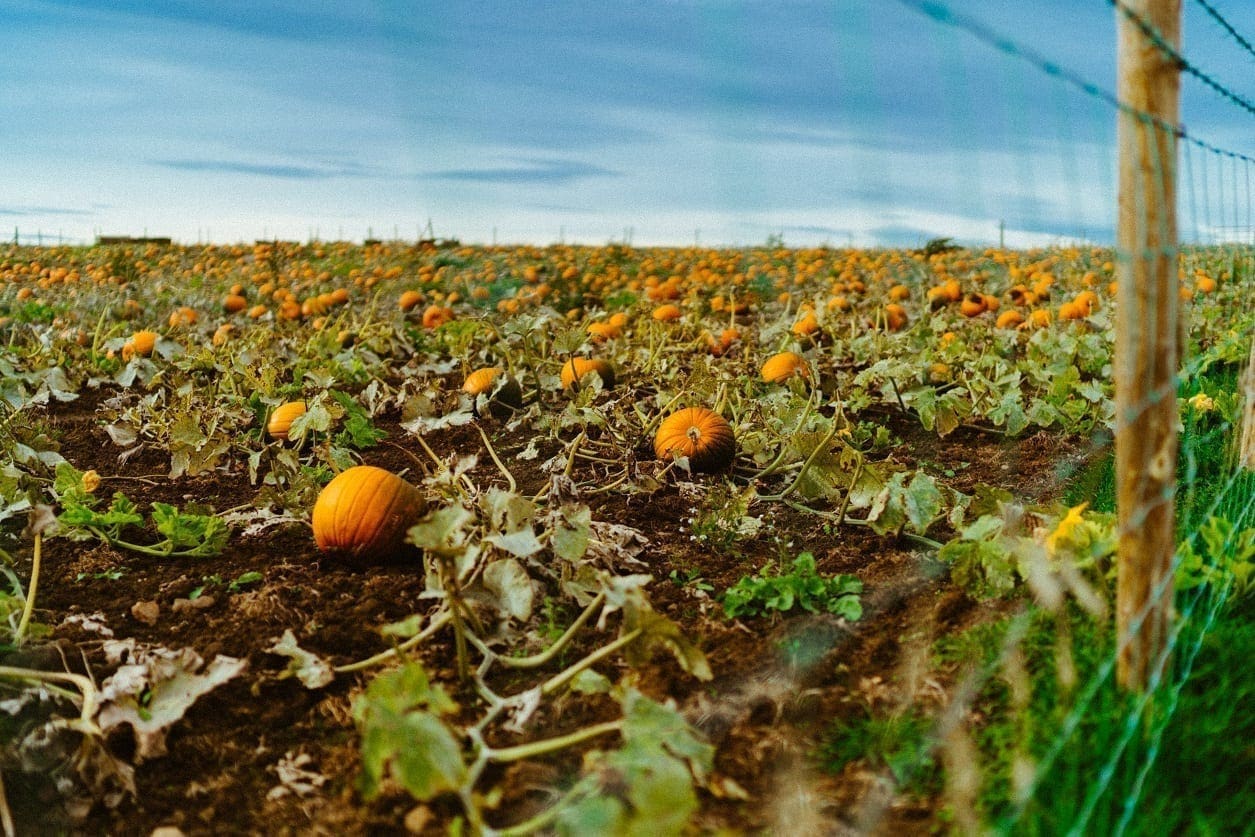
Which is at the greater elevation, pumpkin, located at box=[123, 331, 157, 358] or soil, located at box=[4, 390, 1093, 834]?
pumpkin, located at box=[123, 331, 157, 358]

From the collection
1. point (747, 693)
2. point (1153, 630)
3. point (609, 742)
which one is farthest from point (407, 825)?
point (1153, 630)

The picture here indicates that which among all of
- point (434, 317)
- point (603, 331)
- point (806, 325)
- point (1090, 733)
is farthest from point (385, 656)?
point (434, 317)

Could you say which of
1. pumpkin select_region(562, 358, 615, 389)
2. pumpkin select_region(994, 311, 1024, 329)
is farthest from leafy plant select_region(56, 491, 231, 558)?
pumpkin select_region(994, 311, 1024, 329)

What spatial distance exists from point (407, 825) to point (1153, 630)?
1560 mm

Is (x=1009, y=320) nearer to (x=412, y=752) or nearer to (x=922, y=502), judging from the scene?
(x=922, y=502)

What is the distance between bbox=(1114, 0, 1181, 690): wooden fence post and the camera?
2.11 meters

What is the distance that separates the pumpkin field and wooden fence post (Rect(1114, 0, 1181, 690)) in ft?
0.77

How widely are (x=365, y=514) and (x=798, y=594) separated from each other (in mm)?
1330

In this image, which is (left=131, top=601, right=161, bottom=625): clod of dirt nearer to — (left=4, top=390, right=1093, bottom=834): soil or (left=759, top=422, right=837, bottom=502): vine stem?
(left=4, top=390, right=1093, bottom=834): soil

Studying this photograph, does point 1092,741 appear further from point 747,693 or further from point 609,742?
point 609,742

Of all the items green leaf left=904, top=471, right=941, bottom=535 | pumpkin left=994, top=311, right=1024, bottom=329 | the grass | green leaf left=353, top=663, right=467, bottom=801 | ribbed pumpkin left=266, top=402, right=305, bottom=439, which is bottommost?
the grass

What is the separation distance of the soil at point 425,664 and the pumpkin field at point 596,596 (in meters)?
0.01

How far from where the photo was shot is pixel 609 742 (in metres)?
2.39

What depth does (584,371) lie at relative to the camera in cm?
549
